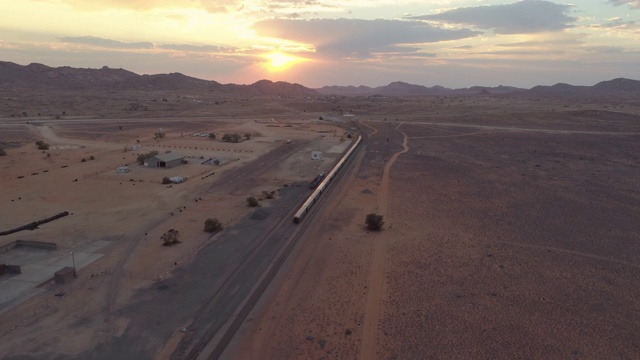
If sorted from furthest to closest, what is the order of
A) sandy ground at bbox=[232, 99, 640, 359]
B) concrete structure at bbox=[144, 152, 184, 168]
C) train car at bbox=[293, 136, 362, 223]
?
1. concrete structure at bbox=[144, 152, 184, 168]
2. train car at bbox=[293, 136, 362, 223]
3. sandy ground at bbox=[232, 99, 640, 359]

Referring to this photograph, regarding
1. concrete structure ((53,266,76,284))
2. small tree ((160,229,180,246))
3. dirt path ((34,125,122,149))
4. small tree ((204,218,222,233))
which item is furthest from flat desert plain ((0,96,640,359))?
dirt path ((34,125,122,149))

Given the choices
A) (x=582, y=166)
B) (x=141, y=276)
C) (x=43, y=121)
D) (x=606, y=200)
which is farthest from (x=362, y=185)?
(x=43, y=121)

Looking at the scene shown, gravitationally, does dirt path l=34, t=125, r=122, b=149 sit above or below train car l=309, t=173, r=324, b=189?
above

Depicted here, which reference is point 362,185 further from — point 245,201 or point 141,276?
point 141,276

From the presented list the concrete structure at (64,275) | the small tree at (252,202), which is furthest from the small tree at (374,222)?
the concrete structure at (64,275)

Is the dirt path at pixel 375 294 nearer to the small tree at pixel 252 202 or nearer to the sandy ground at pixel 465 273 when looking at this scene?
the sandy ground at pixel 465 273

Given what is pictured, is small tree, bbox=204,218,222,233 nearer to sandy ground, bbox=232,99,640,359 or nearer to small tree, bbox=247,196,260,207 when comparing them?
small tree, bbox=247,196,260,207

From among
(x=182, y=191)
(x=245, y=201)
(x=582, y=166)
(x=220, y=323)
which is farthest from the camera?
(x=582, y=166)

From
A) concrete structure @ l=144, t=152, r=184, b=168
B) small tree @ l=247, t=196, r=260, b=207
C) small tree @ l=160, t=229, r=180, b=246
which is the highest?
concrete structure @ l=144, t=152, r=184, b=168

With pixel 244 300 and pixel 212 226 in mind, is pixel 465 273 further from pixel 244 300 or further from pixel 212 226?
pixel 212 226
